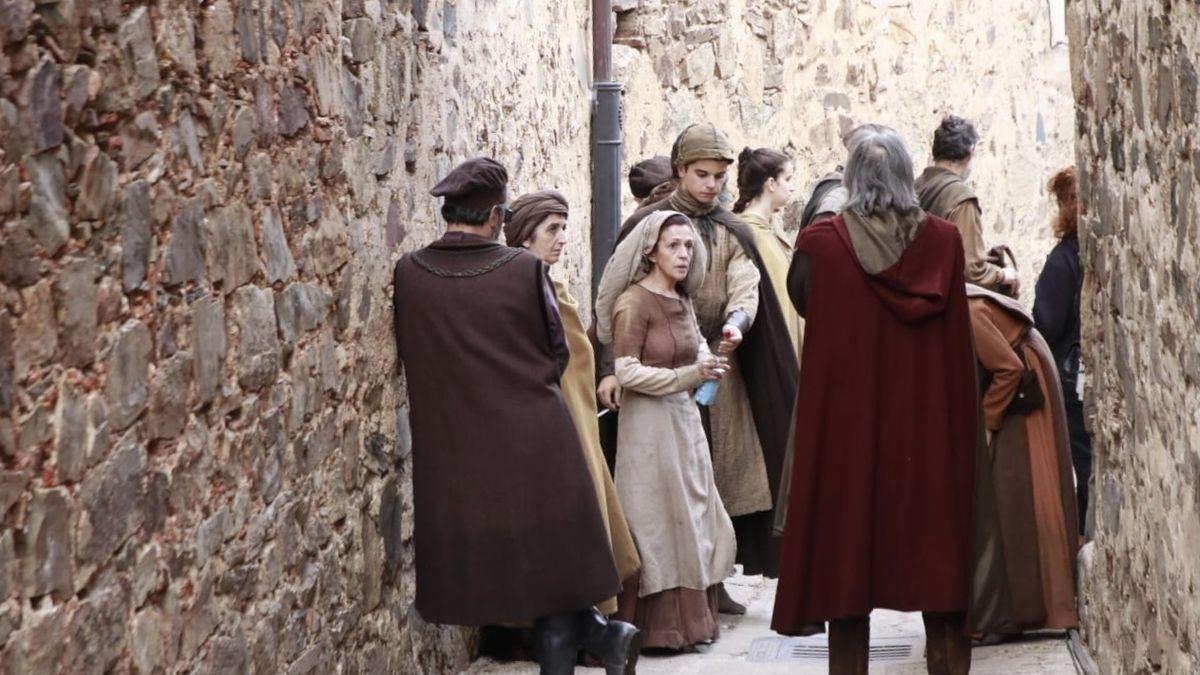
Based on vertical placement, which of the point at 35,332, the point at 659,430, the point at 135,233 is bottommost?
the point at 659,430

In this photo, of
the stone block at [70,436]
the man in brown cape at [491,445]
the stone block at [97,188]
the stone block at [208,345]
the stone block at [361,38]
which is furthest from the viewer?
the stone block at [361,38]

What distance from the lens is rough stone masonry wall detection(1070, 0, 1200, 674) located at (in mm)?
3914

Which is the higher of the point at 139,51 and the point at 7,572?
the point at 139,51

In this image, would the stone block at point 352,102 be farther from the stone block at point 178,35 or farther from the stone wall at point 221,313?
the stone block at point 178,35

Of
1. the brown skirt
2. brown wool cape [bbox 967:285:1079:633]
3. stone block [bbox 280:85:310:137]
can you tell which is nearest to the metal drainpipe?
the brown skirt

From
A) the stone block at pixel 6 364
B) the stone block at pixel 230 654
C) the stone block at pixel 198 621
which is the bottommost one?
the stone block at pixel 230 654

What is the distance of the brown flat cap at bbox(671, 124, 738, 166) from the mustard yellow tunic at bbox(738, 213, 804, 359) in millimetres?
592

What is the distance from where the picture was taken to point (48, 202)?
2.96 meters

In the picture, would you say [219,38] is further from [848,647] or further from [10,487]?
[848,647]

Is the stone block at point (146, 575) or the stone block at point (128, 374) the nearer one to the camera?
the stone block at point (128, 374)

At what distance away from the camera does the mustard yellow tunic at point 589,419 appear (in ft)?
18.6

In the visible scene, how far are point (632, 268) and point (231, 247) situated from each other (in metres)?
2.65

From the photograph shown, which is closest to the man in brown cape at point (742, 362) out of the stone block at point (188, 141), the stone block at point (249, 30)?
the stone block at point (249, 30)

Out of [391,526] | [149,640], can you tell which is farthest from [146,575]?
[391,526]
